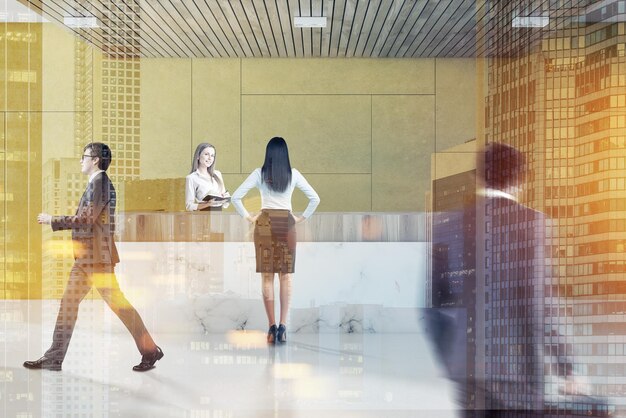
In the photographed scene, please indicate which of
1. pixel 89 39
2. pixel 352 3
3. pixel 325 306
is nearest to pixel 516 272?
pixel 325 306

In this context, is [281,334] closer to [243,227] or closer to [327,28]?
[243,227]

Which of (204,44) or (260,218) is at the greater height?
(204,44)

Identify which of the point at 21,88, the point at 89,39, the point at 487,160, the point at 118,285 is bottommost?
the point at 118,285

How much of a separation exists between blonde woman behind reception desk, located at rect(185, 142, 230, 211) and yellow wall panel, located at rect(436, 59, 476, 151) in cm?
170

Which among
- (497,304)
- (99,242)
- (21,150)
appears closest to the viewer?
(21,150)

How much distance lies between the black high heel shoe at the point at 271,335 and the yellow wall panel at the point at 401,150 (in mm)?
1193

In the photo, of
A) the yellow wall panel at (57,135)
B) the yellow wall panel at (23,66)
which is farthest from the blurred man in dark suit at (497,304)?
the yellow wall panel at (23,66)

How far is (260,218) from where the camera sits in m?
5.55

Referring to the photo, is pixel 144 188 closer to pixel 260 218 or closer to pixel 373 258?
pixel 260 218

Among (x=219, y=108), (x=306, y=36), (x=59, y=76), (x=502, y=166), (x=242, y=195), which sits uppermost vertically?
(x=306, y=36)

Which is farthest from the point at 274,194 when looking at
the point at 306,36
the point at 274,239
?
the point at 306,36

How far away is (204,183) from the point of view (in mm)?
5527

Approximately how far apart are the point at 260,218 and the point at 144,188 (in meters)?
0.89

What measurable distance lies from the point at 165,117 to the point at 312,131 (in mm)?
1105
